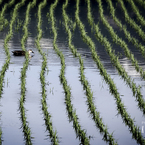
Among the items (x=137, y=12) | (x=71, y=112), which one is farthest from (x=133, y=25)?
(x=71, y=112)

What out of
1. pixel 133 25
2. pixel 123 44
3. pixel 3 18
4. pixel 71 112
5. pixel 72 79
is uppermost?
pixel 3 18

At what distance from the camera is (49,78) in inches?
257

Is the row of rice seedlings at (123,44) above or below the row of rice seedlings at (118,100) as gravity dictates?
above

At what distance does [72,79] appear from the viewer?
6.49 m

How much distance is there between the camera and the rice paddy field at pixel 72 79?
438 cm

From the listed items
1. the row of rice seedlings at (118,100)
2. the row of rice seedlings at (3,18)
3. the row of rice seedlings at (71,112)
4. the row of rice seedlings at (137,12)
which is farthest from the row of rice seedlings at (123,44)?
the row of rice seedlings at (3,18)

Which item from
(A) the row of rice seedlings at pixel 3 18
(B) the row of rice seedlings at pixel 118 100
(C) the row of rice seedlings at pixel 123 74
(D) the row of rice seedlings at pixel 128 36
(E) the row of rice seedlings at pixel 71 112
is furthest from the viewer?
(A) the row of rice seedlings at pixel 3 18

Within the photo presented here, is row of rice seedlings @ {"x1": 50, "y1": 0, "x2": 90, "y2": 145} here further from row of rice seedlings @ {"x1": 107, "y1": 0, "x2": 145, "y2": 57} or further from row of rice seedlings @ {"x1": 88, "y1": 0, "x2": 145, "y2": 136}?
row of rice seedlings @ {"x1": 107, "y1": 0, "x2": 145, "y2": 57}

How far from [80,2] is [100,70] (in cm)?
881

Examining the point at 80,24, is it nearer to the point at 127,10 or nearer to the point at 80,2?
the point at 127,10

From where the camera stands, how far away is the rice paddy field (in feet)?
14.4

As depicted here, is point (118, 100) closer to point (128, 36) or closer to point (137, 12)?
point (128, 36)

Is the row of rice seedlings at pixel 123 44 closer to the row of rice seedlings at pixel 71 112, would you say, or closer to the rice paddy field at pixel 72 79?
the rice paddy field at pixel 72 79

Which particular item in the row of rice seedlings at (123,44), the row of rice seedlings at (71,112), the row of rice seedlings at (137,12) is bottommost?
the row of rice seedlings at (71,112)
